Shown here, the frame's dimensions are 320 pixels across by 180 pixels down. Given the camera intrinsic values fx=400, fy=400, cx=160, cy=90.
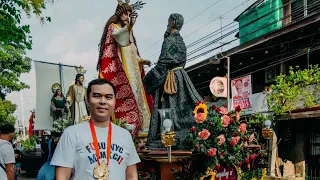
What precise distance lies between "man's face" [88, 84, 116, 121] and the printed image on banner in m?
12.3

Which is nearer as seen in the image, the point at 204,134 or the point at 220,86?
the point at 204,134

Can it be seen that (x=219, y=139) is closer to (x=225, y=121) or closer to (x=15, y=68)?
(x=225, y=121)

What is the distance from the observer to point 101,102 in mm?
3033

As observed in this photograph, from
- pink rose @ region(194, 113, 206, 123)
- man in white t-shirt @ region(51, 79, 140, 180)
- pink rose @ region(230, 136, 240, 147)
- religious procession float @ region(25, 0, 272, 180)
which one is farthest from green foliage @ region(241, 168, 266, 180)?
man in white t-shirt @ region(51, 79, 140, 180)

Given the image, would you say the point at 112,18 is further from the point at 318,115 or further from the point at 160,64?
the point at 318,115

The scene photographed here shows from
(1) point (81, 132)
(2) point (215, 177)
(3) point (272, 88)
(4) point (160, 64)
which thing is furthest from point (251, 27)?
(1) point (81, 132)

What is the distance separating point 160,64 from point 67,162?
11.5ft

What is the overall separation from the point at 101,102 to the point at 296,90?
33.8 ft

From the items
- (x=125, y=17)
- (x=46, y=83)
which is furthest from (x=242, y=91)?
(x=125, y=17)

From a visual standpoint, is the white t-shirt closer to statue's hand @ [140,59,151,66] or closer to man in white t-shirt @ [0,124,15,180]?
man in white t-shirt @ [0,124,15,180]

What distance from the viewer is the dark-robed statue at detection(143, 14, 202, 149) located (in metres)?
5.96

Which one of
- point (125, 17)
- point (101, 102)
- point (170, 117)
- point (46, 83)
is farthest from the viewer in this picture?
point (46, 83)

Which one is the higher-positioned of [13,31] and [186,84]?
[13,31]

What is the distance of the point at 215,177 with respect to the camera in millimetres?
4859
